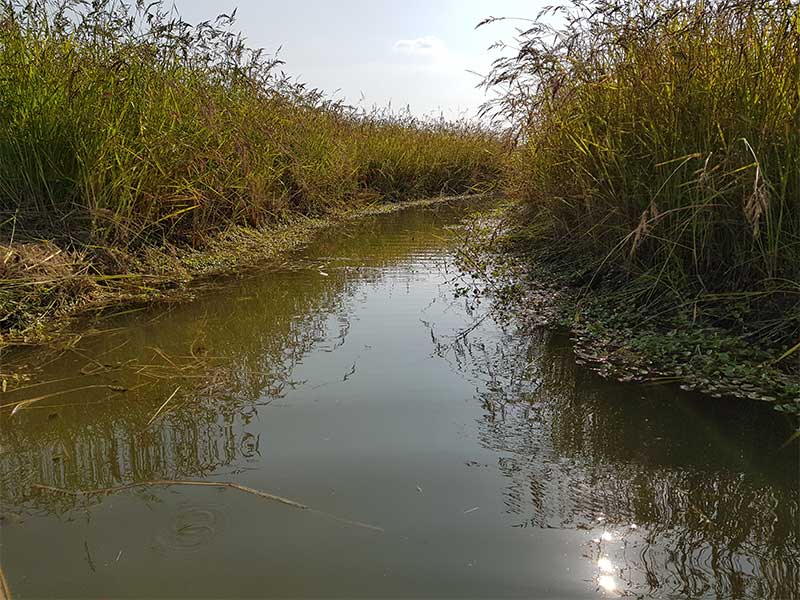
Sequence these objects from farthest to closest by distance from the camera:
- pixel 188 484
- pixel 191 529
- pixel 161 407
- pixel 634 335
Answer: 1. pixel 634 335
2. pixel 161 407
3. pixel 188 484
4. pixel 191 529

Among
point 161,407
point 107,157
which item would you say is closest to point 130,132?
point 107,157

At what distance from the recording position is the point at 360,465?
1804 millimetres

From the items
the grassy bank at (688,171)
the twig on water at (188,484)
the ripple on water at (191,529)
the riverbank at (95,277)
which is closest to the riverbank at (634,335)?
the grassy bank at (688,171)

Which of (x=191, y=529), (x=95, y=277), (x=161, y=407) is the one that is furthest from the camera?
(x=95, y=277)

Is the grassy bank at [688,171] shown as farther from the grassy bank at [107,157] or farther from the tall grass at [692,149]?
the grassy bank at [107,157]

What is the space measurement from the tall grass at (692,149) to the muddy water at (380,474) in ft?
2.46

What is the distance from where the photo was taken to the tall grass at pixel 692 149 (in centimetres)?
258

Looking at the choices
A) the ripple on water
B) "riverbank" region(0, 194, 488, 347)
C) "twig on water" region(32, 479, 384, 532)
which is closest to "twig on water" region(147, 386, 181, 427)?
"twig on water" region(32, 479, 384, 532)

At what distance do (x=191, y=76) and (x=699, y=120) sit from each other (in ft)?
13.1

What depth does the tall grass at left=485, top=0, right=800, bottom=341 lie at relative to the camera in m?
2.58

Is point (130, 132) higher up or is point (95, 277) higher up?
point (130, 132)

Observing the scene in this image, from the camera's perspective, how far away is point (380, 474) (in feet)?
5.74

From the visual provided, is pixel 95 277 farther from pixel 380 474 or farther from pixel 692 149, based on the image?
pixel 692 149

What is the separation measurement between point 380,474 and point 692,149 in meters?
2.24
